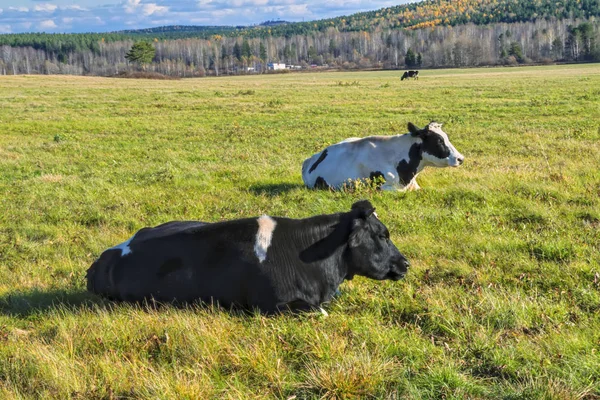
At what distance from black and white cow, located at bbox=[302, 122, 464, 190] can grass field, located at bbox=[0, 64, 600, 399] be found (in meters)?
0.49

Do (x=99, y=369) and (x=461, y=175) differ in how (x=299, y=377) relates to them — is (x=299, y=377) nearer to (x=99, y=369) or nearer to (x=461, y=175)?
(x=99, y=369)

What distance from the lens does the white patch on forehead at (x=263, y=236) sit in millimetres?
5398

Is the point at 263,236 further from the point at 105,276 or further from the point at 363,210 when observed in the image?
the point at 105,276

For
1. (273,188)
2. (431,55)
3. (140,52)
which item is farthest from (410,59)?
(273,188)

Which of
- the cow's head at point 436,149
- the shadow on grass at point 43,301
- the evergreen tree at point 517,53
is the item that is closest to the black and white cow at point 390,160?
the cow's head at point 436,149

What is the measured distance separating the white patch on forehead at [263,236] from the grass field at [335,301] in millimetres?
652

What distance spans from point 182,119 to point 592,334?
24.1 metres

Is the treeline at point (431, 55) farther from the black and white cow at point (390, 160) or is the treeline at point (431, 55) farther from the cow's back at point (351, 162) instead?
the cow's back at point (351, 162)

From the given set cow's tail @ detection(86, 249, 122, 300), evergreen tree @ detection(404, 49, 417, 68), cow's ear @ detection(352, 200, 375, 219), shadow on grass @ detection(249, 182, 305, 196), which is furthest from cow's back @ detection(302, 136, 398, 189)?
evergreen tree @ detection(404, 49, 417, 68)

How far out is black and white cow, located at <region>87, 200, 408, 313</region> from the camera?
5.29 metres

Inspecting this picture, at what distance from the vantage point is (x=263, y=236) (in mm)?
5559

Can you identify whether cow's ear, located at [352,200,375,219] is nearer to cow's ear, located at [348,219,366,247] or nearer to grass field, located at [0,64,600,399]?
cow's ear, located at [348,219,366,247]

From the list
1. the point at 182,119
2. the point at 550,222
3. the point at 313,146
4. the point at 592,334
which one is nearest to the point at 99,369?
the point at 592,334

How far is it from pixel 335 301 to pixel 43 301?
2.98 m
